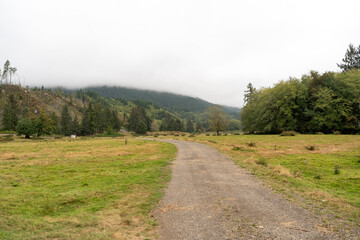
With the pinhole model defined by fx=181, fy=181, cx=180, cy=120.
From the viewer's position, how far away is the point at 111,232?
566cm

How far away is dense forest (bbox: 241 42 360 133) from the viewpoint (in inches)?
2197

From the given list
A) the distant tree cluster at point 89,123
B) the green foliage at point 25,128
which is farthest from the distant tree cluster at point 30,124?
the distant tree cluster at point 89,123

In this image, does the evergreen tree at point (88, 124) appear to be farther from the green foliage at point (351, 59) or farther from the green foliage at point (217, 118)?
the green foliage at point (351, 59)

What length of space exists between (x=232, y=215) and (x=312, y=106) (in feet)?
241

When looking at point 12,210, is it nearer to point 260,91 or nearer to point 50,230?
point 50,230

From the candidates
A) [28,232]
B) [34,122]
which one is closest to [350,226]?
[28,232]

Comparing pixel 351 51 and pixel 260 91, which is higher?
pixel 351 51

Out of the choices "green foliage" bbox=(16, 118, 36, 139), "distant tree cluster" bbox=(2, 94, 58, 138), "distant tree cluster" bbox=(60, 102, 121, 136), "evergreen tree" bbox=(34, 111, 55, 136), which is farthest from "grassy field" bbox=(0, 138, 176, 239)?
"distant tree cluster" bbox=(60, 102, 121, 136)

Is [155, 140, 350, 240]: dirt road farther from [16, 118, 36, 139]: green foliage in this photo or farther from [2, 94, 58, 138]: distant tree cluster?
[2, 94, 58, 138]: distant tree cluster

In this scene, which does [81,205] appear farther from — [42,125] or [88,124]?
A: [88,124]

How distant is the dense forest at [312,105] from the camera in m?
55.8

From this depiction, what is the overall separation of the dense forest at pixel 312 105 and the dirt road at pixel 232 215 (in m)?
63.6

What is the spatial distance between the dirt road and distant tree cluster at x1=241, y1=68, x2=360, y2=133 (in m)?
63.5

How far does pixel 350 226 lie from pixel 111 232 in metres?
7.65
